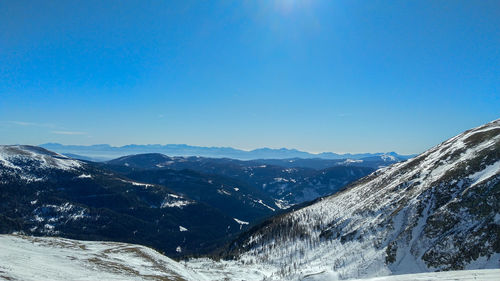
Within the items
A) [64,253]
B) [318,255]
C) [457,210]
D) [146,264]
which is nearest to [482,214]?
[457,210]

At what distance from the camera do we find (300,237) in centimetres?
17238

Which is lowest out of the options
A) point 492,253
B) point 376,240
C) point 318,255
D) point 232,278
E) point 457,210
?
point 232,278

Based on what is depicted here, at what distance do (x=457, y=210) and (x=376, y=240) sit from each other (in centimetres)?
3428

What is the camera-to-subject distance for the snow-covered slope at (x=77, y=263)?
59750 mm

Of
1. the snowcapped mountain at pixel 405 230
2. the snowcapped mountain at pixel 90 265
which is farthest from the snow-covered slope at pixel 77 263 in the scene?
the snowcapped mountain at pixel 405 230

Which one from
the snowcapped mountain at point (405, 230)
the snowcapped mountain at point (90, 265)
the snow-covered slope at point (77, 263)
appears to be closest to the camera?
the snowcapped mountain at point (90, 265)

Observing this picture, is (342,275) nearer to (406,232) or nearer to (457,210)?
(406,232)

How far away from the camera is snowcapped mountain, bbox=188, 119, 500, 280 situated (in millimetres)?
98062

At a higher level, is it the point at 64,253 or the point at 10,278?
the point at 10,278

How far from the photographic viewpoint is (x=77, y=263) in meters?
80.4

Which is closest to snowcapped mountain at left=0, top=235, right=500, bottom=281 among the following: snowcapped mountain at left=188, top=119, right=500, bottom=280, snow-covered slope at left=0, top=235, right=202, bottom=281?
snow-covered slope at left=0, top=235, right=202, bottom=281

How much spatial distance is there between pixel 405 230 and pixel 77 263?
121268 millimetres

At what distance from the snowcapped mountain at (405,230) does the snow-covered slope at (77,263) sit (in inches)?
1652

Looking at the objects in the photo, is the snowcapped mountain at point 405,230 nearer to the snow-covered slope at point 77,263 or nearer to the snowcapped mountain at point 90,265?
the snowcapped mountain at point 90,265
